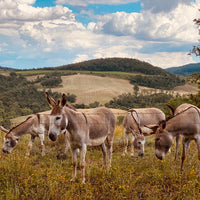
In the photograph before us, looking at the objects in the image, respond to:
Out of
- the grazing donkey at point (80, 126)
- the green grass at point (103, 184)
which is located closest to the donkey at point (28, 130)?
the green grass at point (103, 184)

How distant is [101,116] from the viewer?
7.00 m

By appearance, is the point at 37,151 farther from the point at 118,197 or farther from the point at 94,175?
the point at 118,197

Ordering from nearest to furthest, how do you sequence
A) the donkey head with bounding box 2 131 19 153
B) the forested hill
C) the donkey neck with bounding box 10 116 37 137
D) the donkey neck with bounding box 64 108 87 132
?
1. the donkey neck with bounding box 64 108 87 132
2. the donkey head with bounding box 2 131 19 153
3. the donkey neck with bounding box 10 116 37 137
4. the forested hill

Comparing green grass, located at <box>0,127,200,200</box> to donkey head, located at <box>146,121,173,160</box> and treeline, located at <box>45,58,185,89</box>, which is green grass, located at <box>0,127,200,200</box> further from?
treeline, located at <box>45,58,185,89</box>

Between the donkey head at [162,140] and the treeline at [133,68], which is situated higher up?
the treeline at [133,68]

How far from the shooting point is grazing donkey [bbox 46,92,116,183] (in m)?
5.03

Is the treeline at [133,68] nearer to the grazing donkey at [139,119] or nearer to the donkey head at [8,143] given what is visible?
the grazing donkey at [139,119]

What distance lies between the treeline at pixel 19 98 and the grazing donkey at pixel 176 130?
11.0 metres

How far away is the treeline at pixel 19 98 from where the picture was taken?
132ft

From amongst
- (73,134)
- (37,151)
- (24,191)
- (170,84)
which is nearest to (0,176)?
(24,191)

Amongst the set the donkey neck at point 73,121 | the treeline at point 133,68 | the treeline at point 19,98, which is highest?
the treeline at point 133,68

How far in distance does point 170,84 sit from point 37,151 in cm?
8921

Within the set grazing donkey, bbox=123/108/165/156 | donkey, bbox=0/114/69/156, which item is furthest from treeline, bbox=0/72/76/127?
grazing donkey, bbox=123/108/165/156

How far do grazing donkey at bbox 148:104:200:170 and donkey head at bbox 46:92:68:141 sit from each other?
247cm
